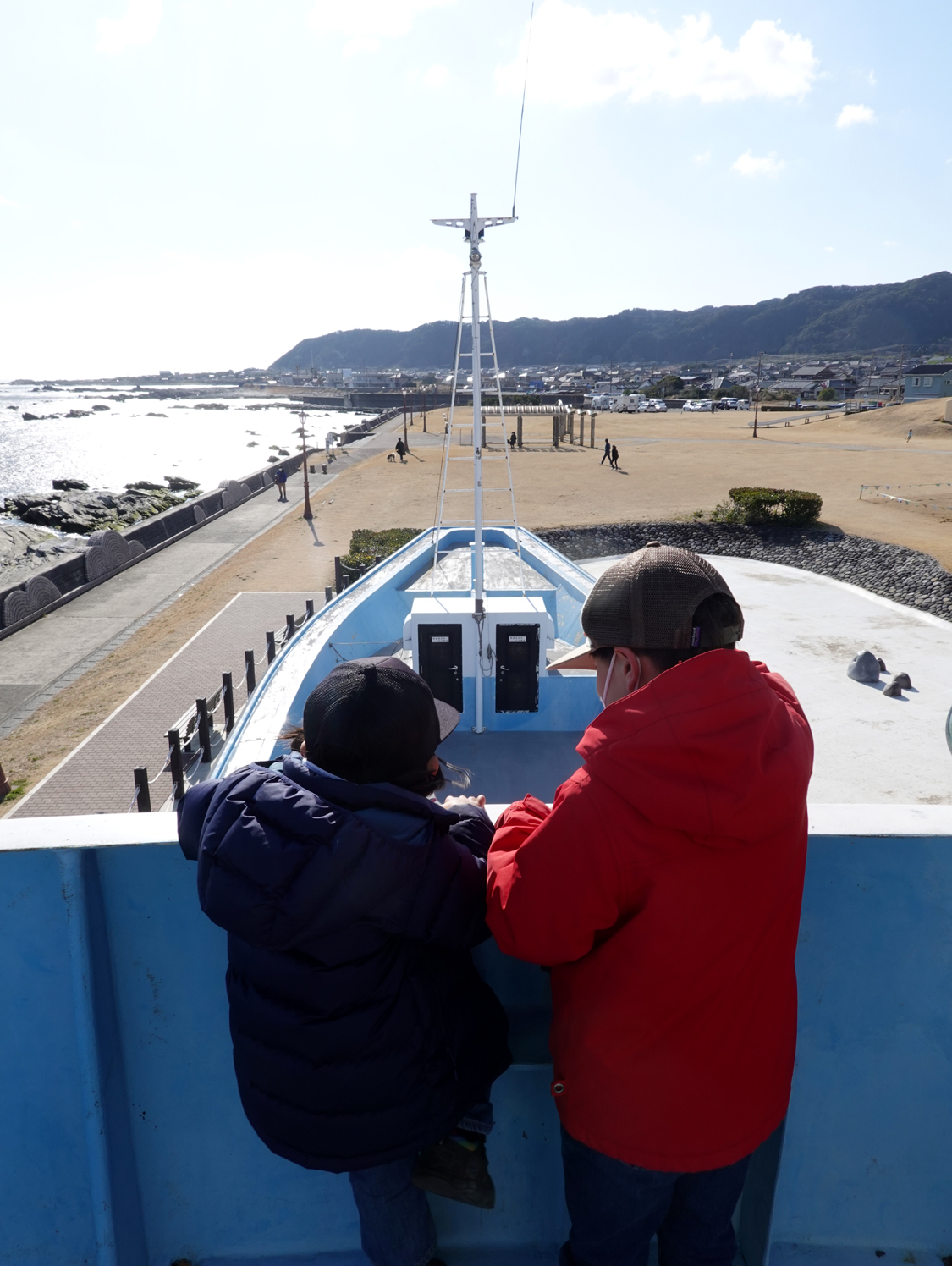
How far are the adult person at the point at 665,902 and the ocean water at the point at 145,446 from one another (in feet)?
224

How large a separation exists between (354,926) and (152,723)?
12.7 meters

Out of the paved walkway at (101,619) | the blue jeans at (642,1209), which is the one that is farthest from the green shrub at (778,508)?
the blue jeans at (642,1209)

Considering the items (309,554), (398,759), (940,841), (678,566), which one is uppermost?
(678,566)

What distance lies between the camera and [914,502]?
102 feet

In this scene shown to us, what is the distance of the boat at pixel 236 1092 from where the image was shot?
2100 mm

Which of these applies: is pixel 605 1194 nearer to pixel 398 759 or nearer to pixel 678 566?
pixel 398 759

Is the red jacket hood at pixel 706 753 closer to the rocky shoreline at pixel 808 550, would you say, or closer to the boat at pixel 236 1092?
the boat at pixel 236 1092

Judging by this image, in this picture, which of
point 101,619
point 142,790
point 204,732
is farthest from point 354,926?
point 101,619

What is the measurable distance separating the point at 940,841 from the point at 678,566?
3.62ft

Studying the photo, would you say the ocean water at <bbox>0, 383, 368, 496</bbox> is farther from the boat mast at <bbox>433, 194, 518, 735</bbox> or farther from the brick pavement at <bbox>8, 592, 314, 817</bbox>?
the boat mast at <bbox>433, 194, 518, 735</bbox>

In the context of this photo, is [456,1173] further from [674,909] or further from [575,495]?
[575,495]

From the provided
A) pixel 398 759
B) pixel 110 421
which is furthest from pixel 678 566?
pixel 110 421

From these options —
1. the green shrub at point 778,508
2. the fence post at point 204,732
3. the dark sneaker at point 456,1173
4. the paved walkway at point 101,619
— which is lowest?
the paved walkway at point 101,619

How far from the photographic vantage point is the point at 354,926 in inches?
65.9
